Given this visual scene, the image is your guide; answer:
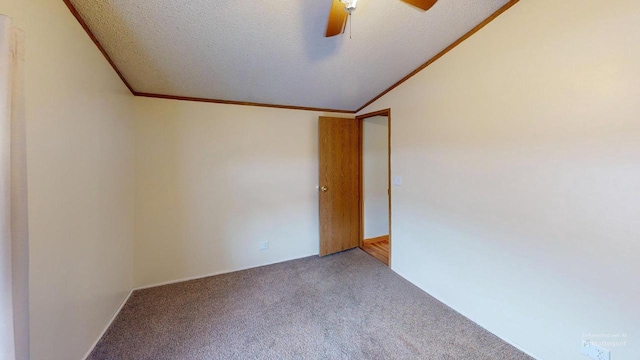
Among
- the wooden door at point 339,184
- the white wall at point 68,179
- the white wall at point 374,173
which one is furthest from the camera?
the white wall at point 374,173

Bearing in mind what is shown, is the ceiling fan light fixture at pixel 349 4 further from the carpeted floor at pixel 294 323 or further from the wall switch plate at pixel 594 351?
the wall switch plate at pixel 594 351

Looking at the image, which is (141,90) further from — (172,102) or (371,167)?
(371,167)

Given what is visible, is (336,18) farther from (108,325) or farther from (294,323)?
(108,325)

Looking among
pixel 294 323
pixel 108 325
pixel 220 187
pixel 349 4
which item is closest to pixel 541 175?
pixel 349 4

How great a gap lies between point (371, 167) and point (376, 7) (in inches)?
95.7

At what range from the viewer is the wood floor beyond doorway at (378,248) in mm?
3359

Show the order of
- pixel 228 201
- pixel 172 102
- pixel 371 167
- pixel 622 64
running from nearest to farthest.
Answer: pixel 622 64 → pixel 172 102 → pixel 228 201 → pixel 371 167

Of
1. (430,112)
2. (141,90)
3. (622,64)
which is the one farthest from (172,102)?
(622,64)

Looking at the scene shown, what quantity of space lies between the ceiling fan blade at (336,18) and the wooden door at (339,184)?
176 cm

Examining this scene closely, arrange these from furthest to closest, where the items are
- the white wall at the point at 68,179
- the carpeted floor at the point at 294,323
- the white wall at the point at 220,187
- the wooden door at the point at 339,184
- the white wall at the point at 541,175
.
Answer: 1. the wooden door at the point at 339,184
2. the white wall at the point at 220,187
3. the carpeted floor at the point at 294,323
4. the white wall at the point at 541,175
5. the white wall at the point at 68,179

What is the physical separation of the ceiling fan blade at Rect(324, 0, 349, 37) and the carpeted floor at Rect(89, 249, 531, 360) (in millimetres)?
2222

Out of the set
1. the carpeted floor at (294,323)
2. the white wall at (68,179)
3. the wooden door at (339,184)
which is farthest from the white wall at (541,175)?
the white wall at (68,179)

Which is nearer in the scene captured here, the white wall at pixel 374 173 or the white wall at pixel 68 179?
the white wall at pixel 68 179

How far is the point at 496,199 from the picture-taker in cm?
188
